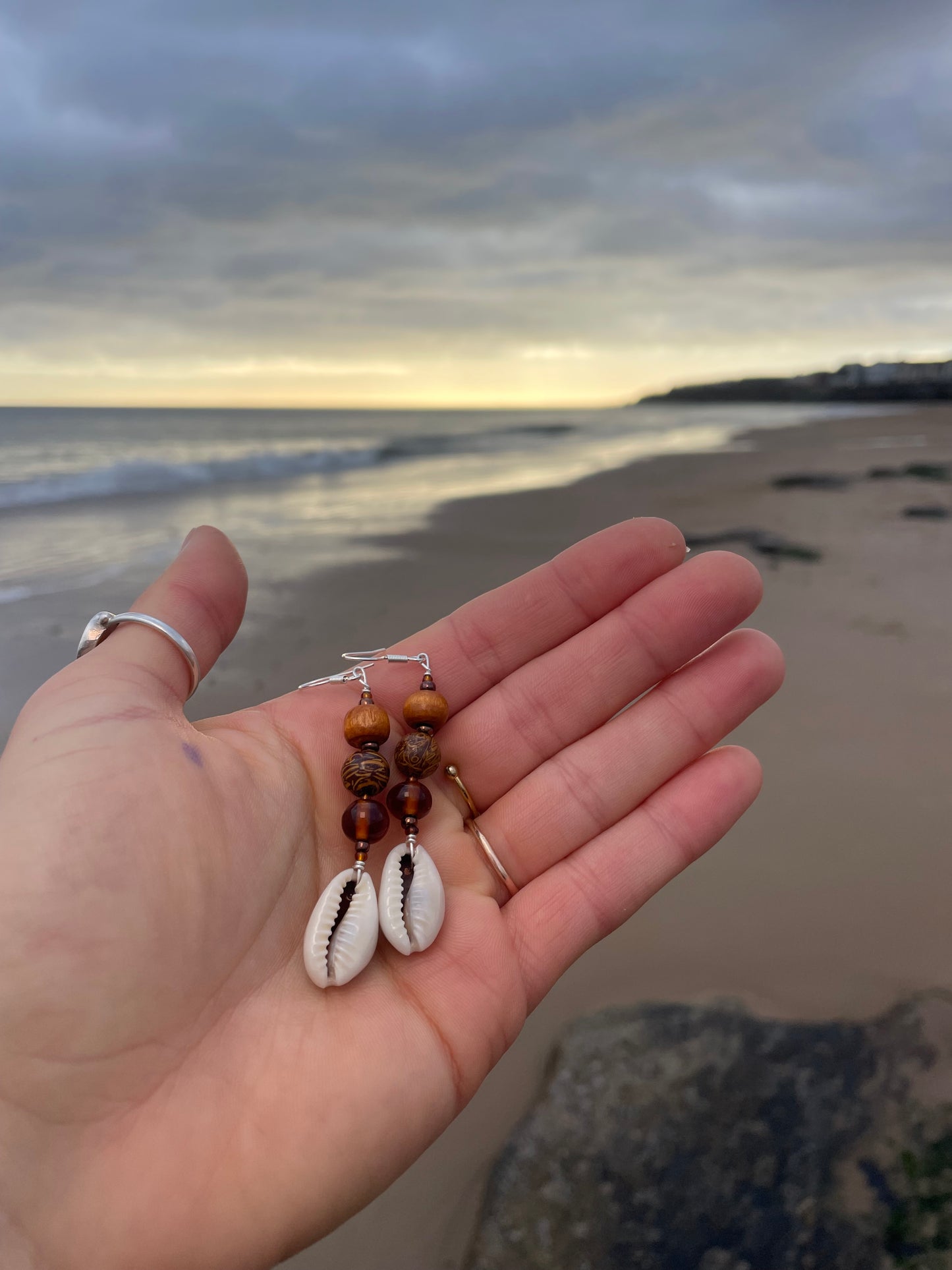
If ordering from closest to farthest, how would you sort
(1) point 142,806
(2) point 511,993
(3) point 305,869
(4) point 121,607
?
(1) point 142,806, (2) point 511,993, (3) point 305,869, (4) point 121,607

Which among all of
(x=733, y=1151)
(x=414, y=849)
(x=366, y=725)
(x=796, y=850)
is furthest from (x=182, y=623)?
(x=796, y=850)

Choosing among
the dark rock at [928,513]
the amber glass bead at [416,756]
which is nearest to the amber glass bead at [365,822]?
the amber glass bead at [416,756]

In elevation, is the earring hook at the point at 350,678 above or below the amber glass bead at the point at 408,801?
above

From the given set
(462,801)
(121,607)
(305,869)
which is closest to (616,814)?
(462,801)

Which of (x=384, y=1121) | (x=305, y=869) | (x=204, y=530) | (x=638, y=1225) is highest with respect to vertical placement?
(x=204, y=530)

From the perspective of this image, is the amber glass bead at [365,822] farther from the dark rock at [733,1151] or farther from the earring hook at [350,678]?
the dark rock at [733,1151]

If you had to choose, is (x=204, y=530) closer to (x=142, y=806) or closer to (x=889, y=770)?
(x=142, y=806)
